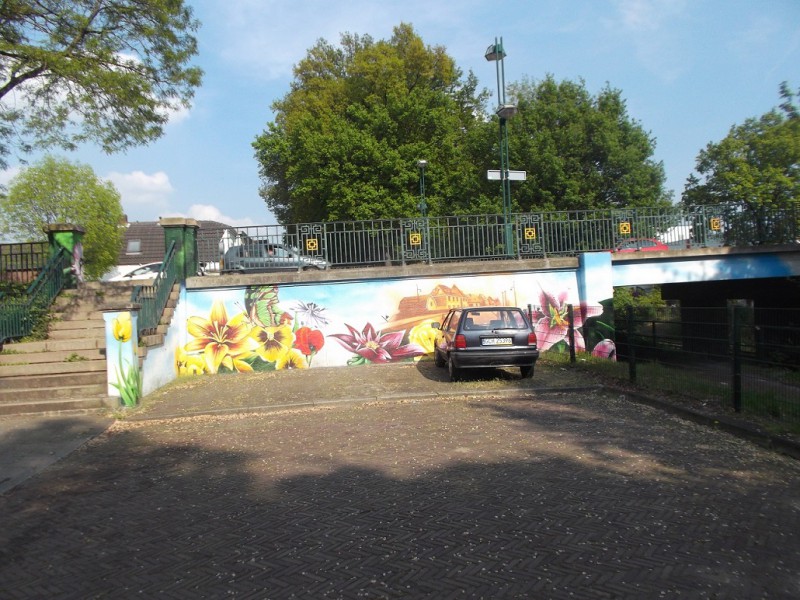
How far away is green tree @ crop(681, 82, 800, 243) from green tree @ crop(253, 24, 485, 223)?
1175 centimetres

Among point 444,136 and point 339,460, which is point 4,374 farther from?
point 444,136

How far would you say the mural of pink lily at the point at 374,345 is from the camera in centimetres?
1459

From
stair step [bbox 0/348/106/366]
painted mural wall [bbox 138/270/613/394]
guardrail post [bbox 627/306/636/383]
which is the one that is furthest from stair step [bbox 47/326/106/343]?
guardrail post [bbox 627/306/636/383]

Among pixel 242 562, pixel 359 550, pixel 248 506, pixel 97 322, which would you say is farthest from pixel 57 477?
pixel 97 322

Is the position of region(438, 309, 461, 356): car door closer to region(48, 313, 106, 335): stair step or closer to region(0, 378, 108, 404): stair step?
region(0, 378, 108, 404): stair step

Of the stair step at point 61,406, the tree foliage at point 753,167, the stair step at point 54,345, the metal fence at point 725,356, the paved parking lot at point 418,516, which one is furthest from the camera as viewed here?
the tree foliage at point 753,167

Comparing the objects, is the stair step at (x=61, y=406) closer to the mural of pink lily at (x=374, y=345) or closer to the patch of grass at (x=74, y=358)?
the patch of grass at (x=74, y=358)

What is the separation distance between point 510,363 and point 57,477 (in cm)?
742

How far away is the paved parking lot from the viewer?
11.4 ft

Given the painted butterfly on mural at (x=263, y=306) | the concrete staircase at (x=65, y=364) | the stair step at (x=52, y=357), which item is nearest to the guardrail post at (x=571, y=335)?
the painted butterfly on mural at (x=263, y=306)

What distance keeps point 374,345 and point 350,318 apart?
93 centimetres

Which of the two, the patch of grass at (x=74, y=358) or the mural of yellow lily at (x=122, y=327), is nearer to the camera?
the mural of yellow lily at (x=122, y=327)

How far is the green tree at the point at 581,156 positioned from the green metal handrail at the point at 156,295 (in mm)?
20395

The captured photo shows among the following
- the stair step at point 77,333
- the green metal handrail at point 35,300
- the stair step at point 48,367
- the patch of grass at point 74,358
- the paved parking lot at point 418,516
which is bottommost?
the paved parking lot at point 418,516
